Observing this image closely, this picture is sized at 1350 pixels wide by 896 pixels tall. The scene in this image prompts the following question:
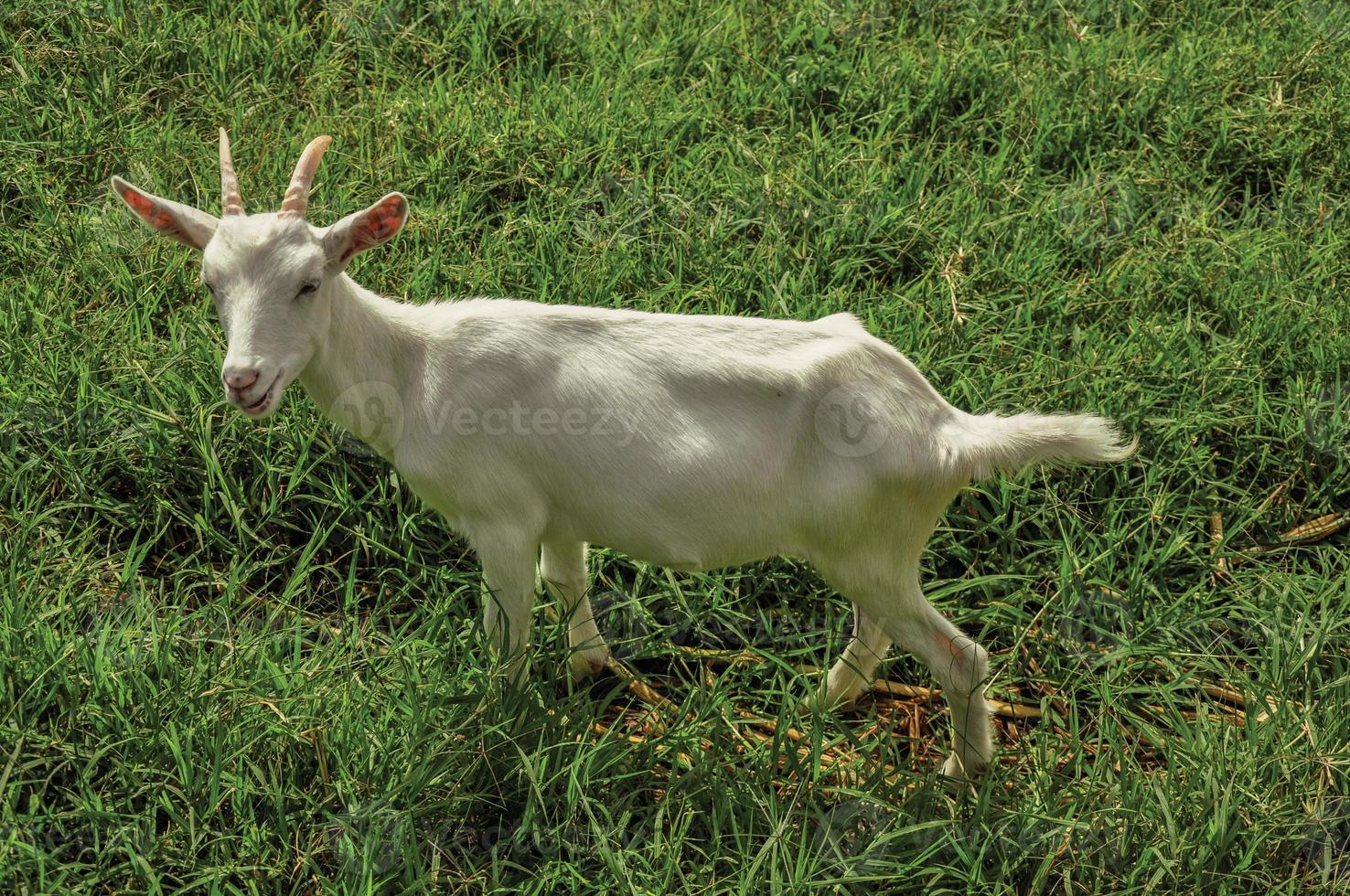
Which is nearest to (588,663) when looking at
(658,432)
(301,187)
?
(658,432)

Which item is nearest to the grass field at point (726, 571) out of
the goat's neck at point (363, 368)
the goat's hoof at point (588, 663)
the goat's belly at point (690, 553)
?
the goat's hoof at point (588, 663)

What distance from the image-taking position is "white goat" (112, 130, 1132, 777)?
10.3 feet

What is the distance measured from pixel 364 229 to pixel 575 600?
1260 millimetres

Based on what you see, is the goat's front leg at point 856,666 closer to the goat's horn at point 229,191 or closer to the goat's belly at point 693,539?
the goat's belly at point 693,539

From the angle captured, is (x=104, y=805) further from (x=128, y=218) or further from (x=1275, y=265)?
(x=1275, y=265)

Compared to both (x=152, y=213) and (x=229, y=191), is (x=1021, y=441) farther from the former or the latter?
(x=152, y=213)

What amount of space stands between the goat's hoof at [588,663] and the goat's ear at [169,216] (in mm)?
1560

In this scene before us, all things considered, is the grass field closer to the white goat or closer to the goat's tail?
the white goat

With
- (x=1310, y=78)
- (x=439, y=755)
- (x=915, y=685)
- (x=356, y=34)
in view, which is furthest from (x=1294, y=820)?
(x=356, y=34)

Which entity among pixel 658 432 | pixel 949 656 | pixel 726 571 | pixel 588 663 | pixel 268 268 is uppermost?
pixel 268 268

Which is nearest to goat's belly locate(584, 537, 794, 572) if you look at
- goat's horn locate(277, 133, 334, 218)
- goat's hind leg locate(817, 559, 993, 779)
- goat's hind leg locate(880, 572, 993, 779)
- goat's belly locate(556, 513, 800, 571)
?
goat's belly locate(556, 513, 800, 571)

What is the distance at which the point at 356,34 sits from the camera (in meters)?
5.60

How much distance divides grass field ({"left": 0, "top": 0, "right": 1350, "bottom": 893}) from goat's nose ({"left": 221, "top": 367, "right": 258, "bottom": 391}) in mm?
813

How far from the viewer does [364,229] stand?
9.96ft
